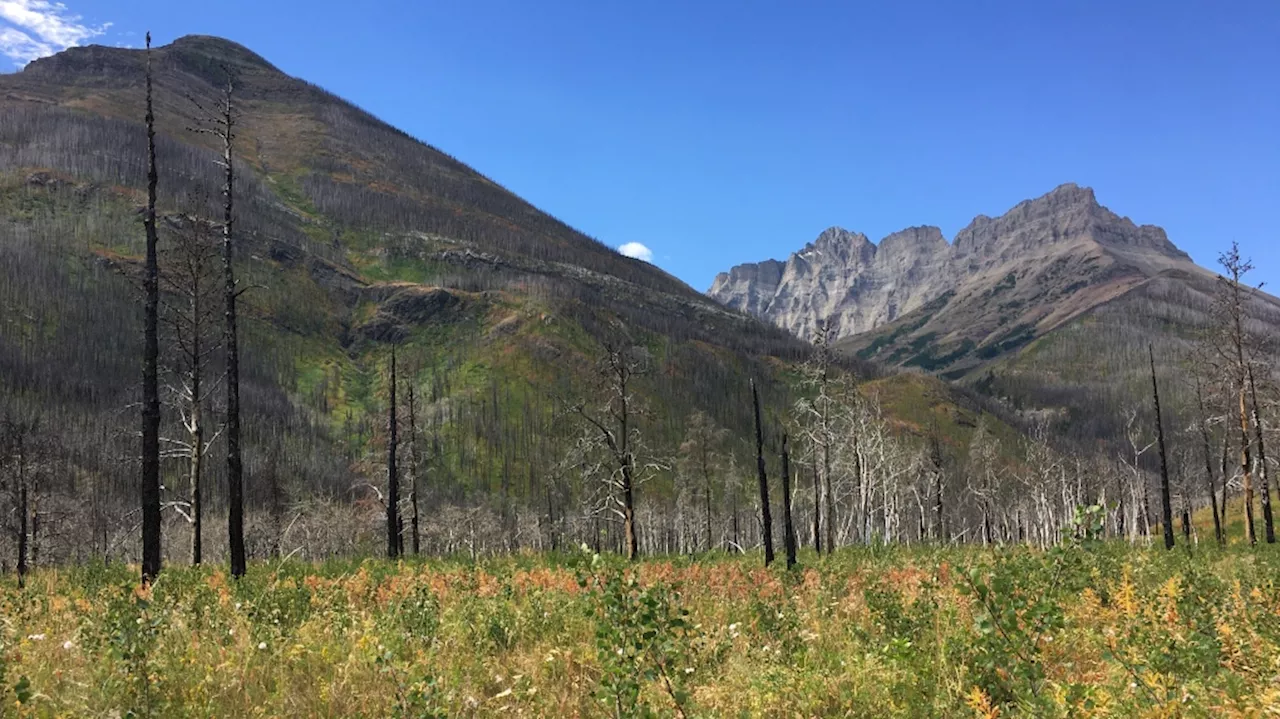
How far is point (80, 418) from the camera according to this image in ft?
483

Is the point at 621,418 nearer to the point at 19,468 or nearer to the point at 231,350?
the point at 231,350

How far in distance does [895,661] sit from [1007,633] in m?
1.80

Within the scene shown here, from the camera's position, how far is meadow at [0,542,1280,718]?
4.95 metres

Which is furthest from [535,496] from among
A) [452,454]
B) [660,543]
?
[660,543]

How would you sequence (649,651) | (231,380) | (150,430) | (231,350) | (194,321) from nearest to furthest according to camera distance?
1. (649,651)
2. (150,430)
3. (231,380)
4. (231,350)
5. (194,321)

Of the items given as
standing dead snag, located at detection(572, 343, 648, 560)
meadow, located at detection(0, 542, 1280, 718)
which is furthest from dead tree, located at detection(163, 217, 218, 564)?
standing dead snag, located at detection(572, 343, 648, 560)

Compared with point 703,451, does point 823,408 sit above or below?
above

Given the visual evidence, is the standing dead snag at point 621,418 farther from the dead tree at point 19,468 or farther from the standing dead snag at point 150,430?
the dead tree at point 19,468

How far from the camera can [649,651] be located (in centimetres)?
491

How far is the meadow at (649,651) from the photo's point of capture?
195 inches

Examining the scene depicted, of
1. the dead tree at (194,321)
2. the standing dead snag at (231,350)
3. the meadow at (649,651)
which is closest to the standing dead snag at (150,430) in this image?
the standing dead snag at (231,350)

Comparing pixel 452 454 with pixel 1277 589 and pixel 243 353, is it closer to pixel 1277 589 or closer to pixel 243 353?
pixel 243 353

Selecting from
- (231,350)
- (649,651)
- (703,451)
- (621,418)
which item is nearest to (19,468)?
(231,350)

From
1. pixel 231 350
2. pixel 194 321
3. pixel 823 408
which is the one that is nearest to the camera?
pixel 231 350
